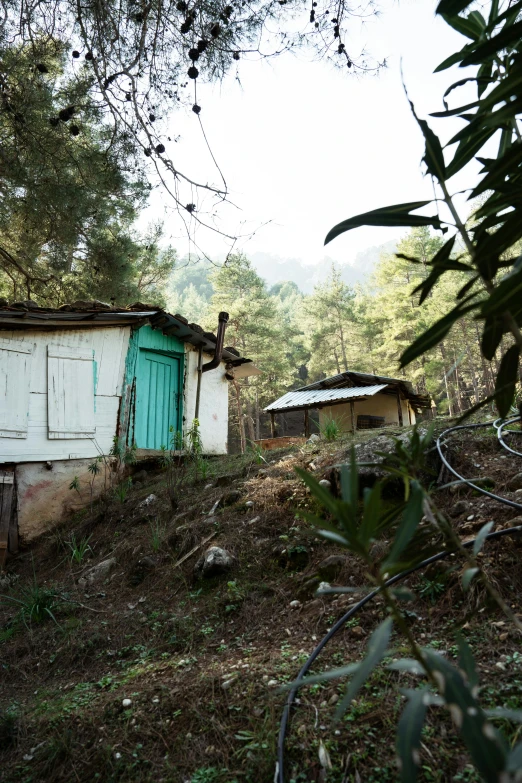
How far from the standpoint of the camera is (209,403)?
977 centimetres

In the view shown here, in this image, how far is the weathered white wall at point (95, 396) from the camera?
6648 millimetres

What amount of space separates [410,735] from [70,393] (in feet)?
24.0

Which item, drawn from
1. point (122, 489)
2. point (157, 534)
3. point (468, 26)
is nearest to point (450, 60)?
point (468, 26)

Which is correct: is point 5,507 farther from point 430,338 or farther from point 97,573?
point 430,338

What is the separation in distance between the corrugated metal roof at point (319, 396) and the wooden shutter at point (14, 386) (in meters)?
7.78

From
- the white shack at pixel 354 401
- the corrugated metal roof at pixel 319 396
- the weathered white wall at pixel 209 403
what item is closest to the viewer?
the weathered white wall at pixel 209 403

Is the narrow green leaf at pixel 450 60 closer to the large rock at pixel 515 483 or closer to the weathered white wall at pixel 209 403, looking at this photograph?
the large rock at pixel 515 483

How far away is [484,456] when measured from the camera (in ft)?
13.7

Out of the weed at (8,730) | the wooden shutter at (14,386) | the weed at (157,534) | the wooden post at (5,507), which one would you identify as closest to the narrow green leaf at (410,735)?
the weed at (8,730)

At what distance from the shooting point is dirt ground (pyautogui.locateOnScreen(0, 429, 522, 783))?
184cm

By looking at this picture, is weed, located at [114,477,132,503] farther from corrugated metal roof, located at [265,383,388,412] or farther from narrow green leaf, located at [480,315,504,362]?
corrugated metal roof, located at [265,383,388,412]

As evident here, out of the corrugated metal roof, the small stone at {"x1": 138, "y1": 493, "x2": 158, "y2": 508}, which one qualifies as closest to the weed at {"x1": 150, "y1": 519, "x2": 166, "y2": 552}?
the small stone at {"x1": 138, "y1": 493, "x2": 158, "y2": 508}

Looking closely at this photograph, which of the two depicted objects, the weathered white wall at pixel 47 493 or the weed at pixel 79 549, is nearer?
the weed at pixel 79 549

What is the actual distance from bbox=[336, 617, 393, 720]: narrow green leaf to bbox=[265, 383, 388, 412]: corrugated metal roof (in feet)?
40.1
